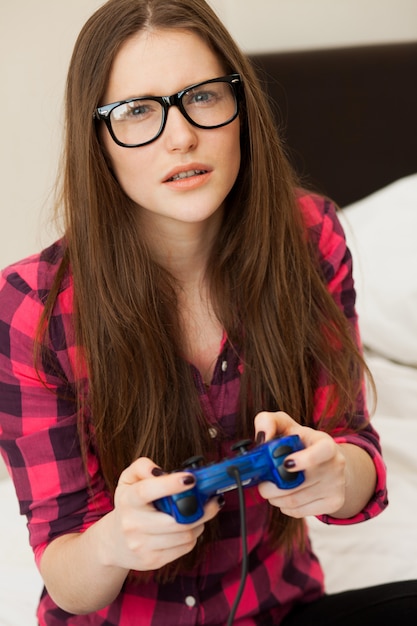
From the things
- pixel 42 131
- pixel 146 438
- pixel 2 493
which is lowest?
pixel 2 493

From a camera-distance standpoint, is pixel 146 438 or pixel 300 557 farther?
pixel 300 557

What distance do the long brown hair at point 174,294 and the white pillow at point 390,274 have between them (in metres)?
0.63

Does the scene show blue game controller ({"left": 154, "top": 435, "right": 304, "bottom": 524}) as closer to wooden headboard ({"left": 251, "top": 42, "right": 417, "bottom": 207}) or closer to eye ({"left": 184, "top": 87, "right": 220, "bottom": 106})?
eye ({"left": 184, "top": 87, "right": 220, "bottom": 106})

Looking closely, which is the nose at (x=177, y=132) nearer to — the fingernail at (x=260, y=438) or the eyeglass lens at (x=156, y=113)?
the eyeglass lens at (x=156, y=113)

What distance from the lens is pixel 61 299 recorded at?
96cm

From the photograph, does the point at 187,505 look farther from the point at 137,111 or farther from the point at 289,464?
the point at 137,111

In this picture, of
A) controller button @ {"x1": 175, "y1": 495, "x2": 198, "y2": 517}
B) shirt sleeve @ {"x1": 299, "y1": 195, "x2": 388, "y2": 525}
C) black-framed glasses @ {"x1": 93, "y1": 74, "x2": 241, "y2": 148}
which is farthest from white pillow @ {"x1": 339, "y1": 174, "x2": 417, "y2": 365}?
controller button @ {"x1": 175, "y1": 495, "x2": 198, "y2": 517}

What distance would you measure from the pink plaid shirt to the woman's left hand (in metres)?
0.18

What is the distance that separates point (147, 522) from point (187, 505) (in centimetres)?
6

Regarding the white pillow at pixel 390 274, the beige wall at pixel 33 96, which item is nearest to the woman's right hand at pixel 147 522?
the beige wall at pixel 33 96

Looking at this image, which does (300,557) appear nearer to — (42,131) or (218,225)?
(218,225)

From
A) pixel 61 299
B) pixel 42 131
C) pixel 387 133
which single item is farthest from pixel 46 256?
pixel 387 133

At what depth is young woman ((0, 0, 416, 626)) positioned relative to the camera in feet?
2.92

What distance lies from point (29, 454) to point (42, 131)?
3.27 ft
